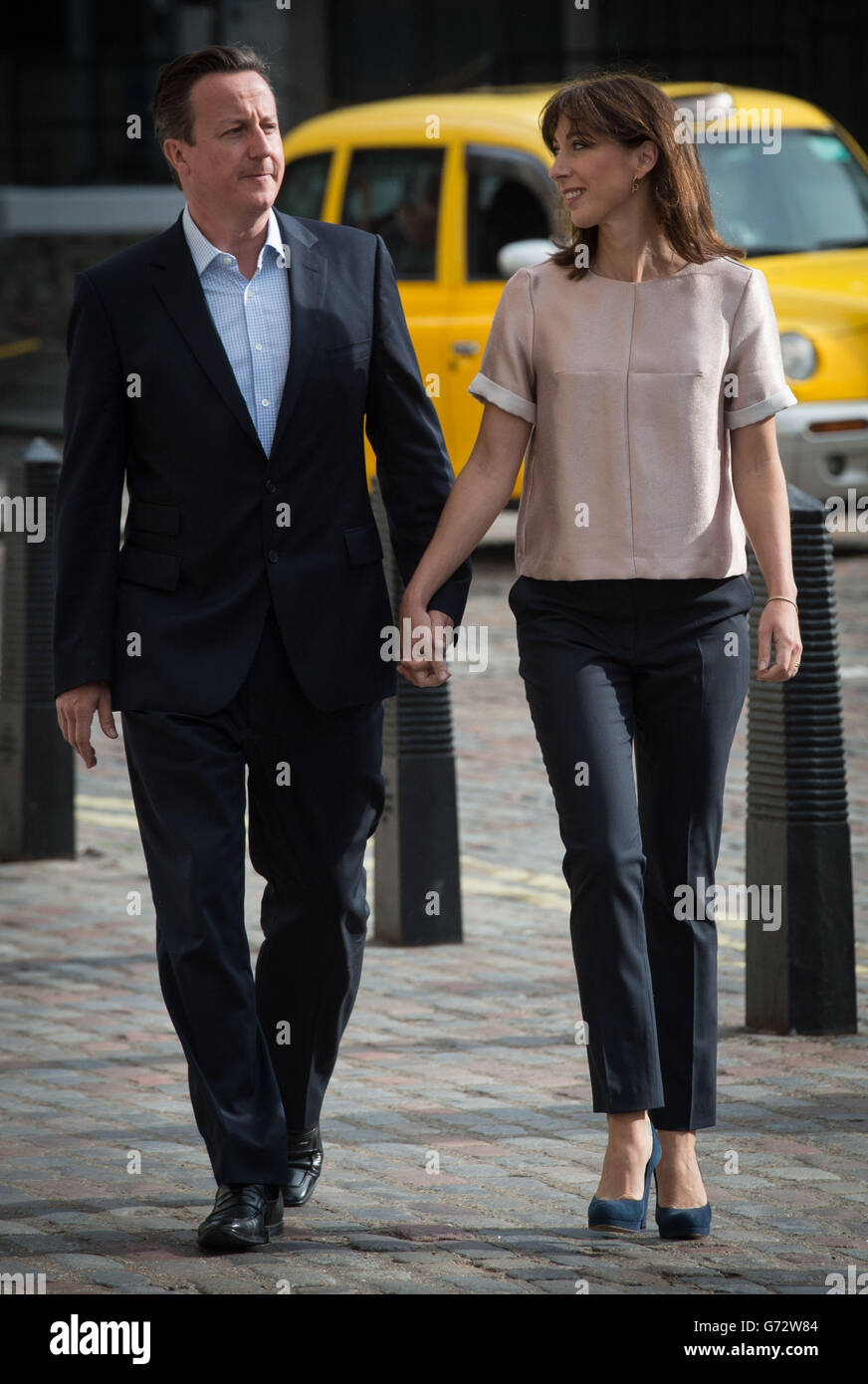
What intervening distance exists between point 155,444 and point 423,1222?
4.89 feet

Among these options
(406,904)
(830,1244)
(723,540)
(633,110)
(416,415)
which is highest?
(633,110)

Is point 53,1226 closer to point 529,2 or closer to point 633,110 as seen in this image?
point 633,110

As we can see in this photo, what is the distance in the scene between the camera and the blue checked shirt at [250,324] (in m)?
4.20

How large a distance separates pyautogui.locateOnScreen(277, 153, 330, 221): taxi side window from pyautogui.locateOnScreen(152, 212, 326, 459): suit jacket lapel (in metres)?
10.3

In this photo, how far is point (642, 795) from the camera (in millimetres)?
4242

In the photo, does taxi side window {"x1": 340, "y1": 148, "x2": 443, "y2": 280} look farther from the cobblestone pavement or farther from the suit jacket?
the suit jacket

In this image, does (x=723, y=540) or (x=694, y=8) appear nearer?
(x=723, y=540)

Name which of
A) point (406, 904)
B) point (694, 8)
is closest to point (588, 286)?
point (406, 904)

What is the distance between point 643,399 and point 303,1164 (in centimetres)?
157

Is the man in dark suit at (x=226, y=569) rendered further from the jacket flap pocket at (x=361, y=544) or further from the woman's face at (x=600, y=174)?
the woman's face at (x=600, y=174)

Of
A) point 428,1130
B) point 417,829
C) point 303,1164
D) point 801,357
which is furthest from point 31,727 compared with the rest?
point 801,357

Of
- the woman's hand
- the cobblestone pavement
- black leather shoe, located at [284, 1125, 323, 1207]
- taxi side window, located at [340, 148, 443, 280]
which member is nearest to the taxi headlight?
taxi side window, located at [340, 148, 443, 280]

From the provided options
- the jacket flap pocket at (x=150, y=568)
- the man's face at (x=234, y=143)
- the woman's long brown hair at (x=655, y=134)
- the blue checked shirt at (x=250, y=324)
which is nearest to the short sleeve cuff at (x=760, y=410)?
the woman's long brown hair at (x=655, y=134)

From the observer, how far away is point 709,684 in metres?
4.12
